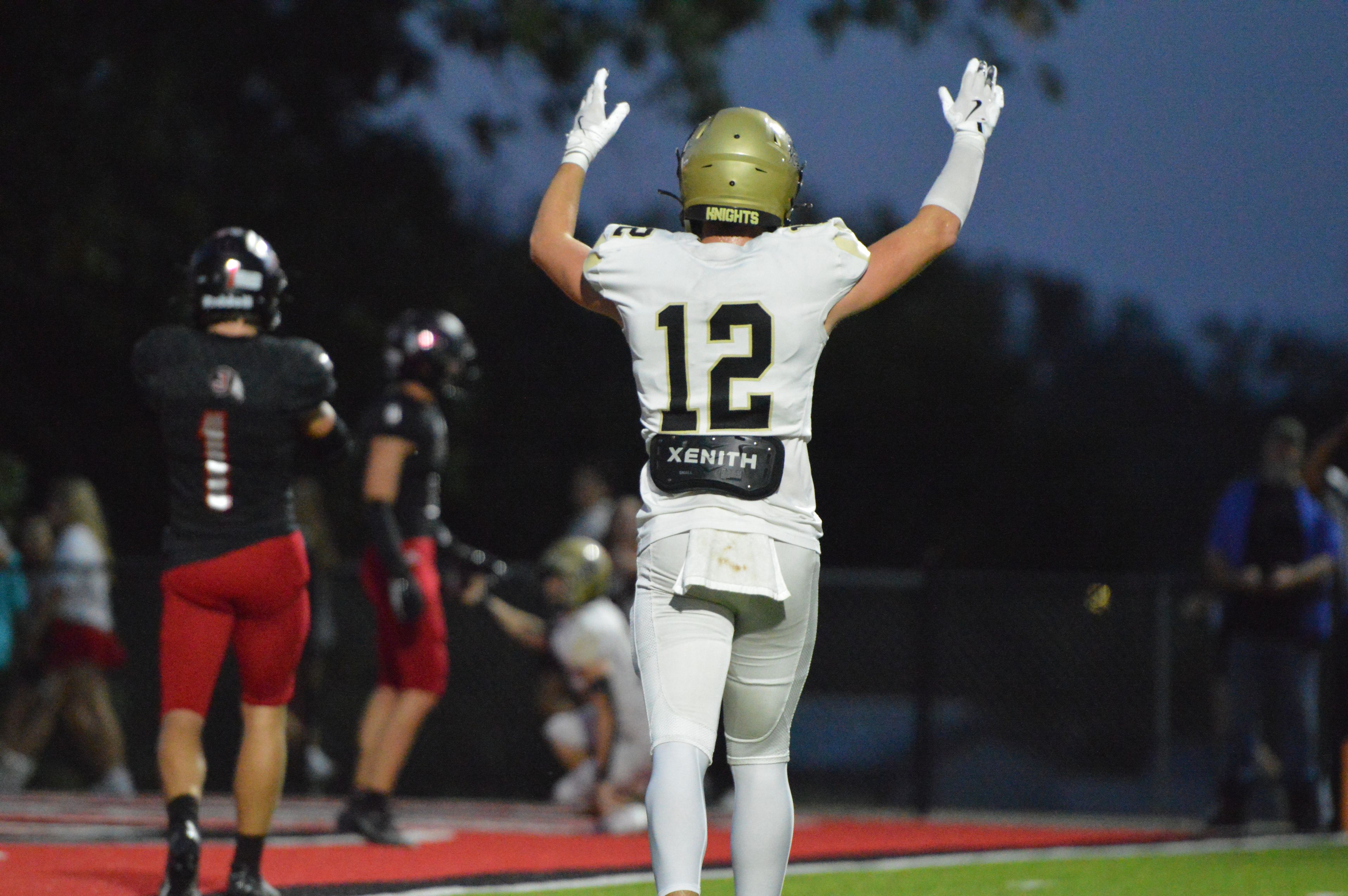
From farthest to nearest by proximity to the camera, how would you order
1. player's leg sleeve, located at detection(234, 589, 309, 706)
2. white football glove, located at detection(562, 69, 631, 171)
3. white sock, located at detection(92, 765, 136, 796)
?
white sock, located at detection(92, 765, 136, 796)
player's leg sleeve, located at detection(234, 589, 309, 706)
white football glove, located at detection(562, 69, 631, 171)

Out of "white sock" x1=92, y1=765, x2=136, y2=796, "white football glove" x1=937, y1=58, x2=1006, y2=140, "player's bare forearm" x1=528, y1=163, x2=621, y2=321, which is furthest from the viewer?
"white sock" x1=92, y1=765, x2=136, y2=796

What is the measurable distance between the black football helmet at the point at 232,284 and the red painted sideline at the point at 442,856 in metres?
1.93

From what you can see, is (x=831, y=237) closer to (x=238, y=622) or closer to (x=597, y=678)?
(x=238, y=622)

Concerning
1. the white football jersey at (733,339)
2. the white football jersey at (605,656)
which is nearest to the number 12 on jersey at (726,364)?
the white football jersey at (733,339)

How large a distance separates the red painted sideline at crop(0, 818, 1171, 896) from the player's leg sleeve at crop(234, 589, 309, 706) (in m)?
0.79

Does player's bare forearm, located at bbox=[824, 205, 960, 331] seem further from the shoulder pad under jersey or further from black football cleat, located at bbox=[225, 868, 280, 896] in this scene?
black football cleat, located at bbox=[225, 868, 280, 896]

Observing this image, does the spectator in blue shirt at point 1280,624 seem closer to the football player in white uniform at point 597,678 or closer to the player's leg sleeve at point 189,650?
the football player in white uniform at point 597,678

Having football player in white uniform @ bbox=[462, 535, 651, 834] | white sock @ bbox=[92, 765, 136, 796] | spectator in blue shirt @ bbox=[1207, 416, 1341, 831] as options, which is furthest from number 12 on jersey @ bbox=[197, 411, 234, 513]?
spectator in blue shirt @ bbox=[1207, 416, 1341, 831]

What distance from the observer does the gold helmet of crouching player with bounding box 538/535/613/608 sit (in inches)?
357

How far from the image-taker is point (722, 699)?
14.0 feet

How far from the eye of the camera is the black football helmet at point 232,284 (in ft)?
18.6

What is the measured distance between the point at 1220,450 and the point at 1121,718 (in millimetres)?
52599

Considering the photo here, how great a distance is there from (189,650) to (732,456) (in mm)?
2287

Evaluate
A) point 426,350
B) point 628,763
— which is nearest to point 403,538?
point 426,350
